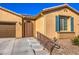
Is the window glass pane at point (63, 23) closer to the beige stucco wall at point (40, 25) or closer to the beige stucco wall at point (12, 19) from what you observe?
the beige stucco wall at point (40, 25)

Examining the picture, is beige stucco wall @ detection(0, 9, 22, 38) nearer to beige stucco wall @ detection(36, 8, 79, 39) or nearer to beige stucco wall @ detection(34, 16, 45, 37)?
beige stucco wall @ detection(34, 16, 45, 37)

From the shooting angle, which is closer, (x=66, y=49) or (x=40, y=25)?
(x=66, y=49)

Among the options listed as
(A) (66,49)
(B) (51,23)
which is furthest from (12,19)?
(A) (66,49)

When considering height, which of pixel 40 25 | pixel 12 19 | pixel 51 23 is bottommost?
pixel 40 25

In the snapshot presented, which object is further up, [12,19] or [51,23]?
[12,19]

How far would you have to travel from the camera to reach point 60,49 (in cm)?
881

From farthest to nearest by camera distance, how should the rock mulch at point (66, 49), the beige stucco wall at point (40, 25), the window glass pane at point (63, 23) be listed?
1. the beige stucco wall at point (40, 25)
2. the window glass pane at point (63, 23)
3. the rock mulch at point (66, 49)

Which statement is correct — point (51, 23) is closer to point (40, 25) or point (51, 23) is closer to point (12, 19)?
point (40, 25)

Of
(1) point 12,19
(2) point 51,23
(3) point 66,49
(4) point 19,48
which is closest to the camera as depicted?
(3) point 66,49

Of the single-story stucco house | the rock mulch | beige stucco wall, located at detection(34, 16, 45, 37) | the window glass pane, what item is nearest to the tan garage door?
the single-story stucco house

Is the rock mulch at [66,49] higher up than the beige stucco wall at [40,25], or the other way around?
the beige stucco wall at [40,25]

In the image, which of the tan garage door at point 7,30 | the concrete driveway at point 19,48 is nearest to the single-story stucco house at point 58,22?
the tan garage door at point 7,30
